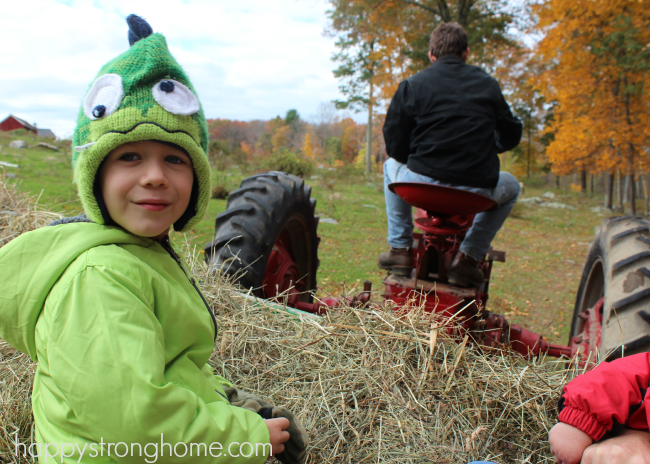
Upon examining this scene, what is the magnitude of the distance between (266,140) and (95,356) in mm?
57014

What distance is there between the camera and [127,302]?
1053 mm

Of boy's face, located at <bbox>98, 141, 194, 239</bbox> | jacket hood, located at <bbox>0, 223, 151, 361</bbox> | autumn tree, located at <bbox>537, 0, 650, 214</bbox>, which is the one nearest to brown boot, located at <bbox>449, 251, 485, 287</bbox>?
boy's face, located at <bbox>98, 141, 194, 239</bbox>

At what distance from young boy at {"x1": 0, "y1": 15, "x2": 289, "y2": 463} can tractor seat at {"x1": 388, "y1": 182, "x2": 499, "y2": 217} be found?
131 centimetres

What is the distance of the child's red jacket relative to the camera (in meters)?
1.38

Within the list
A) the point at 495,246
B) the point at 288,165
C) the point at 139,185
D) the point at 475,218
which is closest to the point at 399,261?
the point at 475,218

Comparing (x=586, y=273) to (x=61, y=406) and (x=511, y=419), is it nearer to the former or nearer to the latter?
(x=511, y=419)

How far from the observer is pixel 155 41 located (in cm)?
130

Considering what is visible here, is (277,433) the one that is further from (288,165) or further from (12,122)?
(12,122)

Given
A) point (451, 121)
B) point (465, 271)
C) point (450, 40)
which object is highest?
point (450, 40)

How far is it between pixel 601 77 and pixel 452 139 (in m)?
11.6

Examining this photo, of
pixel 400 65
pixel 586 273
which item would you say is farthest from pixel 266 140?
pixel 586 273

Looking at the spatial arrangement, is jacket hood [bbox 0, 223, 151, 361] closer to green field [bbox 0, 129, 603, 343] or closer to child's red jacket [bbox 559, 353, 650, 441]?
child's red jacket [bbox 559, 353, 650, 441]

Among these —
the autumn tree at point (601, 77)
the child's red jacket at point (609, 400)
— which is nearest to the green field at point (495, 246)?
the child's red jacket at point (609, 400)

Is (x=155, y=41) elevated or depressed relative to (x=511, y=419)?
elevated
